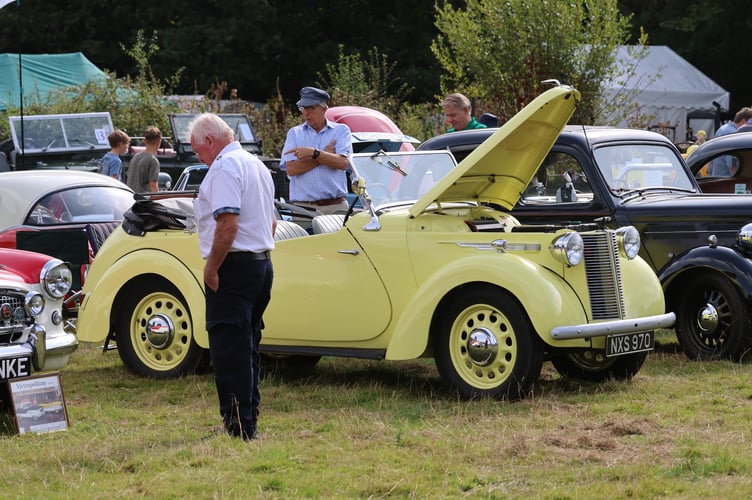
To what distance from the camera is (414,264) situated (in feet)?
23.9

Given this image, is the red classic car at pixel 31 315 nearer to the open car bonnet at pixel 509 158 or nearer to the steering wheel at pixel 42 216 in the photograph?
the open car bonnet at pixel 509 158

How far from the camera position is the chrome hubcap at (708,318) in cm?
850

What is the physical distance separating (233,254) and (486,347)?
6.09 feet

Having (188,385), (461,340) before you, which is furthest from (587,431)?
(188,385)

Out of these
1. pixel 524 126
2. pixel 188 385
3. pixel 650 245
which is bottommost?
pixel 188 385

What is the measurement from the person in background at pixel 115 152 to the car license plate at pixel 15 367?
8.29 metres

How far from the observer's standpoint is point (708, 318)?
8.52 metres

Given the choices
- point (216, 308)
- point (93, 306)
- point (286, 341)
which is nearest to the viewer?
point (216, 308)

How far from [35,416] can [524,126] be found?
345 centimetres

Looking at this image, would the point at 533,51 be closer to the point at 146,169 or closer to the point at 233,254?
the point at 146,169

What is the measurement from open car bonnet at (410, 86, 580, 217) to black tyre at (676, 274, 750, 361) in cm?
185

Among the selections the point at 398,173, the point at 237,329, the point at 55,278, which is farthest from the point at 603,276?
the point at 55,278

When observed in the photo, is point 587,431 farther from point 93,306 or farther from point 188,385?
point 93,306

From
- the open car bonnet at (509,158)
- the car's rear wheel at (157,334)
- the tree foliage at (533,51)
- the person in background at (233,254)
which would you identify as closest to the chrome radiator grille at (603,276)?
the open car bonnet at (509,158)
